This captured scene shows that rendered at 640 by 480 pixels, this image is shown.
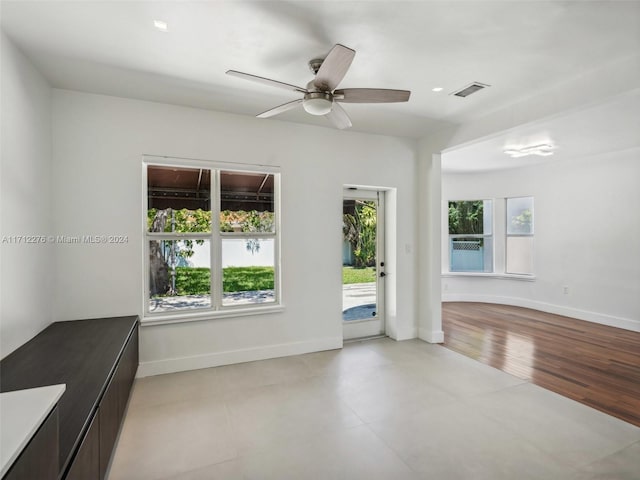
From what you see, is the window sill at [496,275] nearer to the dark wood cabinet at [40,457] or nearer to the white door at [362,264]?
the white door at [362,264]

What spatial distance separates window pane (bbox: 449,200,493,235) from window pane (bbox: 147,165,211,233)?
6043 mm

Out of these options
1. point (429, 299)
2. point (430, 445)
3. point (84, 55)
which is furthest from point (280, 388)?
point (84, 55)

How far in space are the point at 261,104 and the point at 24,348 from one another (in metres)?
2.95

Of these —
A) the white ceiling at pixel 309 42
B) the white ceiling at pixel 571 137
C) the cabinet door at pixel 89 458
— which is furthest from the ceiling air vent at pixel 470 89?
the cabinet door at pixel 89 458

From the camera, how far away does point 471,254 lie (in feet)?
26.1

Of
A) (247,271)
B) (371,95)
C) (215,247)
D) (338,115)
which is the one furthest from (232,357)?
(371,95)

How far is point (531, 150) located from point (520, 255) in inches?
108

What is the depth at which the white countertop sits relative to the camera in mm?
775

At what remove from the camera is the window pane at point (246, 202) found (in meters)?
4.05

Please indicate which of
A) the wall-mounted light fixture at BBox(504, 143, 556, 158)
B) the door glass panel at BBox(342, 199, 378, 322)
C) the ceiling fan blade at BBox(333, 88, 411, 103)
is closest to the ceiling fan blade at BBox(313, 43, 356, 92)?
the ceiling fan blade at BBox(333, 88, 411, 103)

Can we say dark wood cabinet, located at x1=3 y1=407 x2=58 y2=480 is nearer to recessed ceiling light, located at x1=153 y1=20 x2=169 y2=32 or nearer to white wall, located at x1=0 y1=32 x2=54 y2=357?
white wall, located at x1=0 y1=32 x2=54 y2=357

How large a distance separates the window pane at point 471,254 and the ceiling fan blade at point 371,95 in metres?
6.08

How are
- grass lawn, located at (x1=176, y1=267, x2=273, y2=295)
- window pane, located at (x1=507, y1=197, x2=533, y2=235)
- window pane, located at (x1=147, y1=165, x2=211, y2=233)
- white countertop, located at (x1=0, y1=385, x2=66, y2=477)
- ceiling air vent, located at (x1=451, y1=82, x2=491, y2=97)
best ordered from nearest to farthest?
white countertop, located at (x1=0, y1=385, x2=66, y2=477)
ceiling air vent, located at (x1=451, y1=82, x2=491, y2=97)
window pane, located at (x1=147, y1=165, x2=211, y2=233)
grass lawn, located at (x1=176, y1=267, x2=273, y2=295)
window pane, located at (x1=507, y1=197, x2=533, y2=235)

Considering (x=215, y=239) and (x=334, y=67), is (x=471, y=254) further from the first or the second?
(x=334, y=67)
